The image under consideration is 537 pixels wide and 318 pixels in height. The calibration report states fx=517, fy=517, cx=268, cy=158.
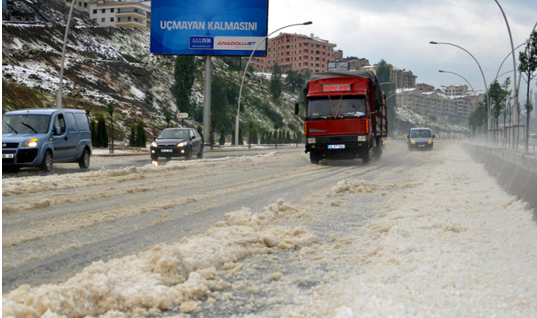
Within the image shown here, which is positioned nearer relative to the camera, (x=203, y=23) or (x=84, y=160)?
(x=84, y=160)

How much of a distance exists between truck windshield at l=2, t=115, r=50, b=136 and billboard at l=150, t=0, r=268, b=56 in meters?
25.6

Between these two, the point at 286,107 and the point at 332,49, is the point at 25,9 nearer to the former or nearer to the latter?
the point at 286,107

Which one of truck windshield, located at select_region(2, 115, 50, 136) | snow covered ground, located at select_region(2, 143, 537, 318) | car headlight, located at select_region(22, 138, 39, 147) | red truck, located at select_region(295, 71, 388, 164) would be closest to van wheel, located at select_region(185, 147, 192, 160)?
red truck, located at select_region(295, 71, 388, 164)

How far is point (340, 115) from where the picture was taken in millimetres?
19375

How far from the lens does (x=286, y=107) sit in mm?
110062

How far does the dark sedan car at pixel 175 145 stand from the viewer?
878 inches

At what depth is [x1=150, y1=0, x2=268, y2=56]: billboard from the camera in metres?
40.3

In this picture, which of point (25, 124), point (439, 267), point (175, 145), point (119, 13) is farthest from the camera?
point (119, 13)

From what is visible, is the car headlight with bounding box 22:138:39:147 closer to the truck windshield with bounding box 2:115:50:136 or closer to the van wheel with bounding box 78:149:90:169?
the truck windshield with bounding box 2:115:50:136

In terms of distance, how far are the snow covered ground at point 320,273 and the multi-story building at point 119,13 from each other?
434 ft

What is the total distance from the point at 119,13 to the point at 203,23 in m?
101

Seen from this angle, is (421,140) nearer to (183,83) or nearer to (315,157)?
(315,157)

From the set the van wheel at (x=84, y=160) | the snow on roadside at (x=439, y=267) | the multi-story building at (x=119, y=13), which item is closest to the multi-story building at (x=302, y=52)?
the multi-story building at (x=119, y=13)

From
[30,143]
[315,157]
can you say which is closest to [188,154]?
[315,157]
